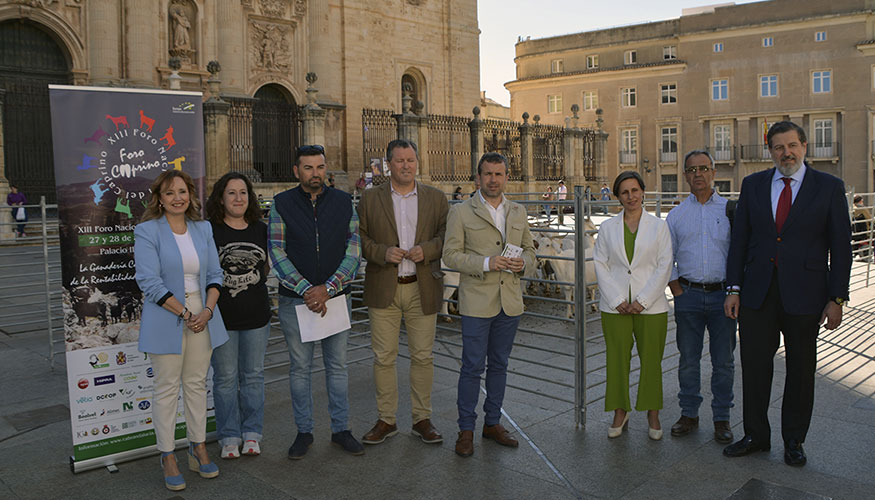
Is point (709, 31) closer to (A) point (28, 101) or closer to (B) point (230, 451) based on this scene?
(A) point (28, 101)

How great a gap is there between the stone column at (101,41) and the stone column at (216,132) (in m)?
2.88

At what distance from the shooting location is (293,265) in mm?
5203

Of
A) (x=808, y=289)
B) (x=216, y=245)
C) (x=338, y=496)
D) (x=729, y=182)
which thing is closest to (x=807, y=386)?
(x=808, y=289)

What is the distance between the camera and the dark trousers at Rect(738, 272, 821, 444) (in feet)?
15.8

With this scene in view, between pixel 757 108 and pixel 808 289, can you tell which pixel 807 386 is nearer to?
pixel 808 289

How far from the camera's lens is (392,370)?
18.2 feet

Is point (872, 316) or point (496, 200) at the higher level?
point (496, 200)

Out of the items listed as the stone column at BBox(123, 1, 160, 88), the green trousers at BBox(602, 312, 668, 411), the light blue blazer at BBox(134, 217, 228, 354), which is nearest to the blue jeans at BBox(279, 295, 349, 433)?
the light blue blazer at BBox(134, 217, 228, 354)

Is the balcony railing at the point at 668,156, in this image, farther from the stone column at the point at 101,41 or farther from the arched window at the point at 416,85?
the stone column at the point at 101,41

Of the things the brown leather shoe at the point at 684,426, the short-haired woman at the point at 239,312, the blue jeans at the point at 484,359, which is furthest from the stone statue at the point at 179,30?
the brown leather shoe at the point at 684,426

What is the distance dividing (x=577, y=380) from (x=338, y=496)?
7.24ft

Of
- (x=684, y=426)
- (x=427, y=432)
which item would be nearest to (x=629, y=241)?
(x=684, y=426)

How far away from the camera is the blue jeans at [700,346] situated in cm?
531

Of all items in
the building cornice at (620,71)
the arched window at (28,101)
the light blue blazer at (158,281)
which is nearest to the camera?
the light blue blazer at (158,281)
